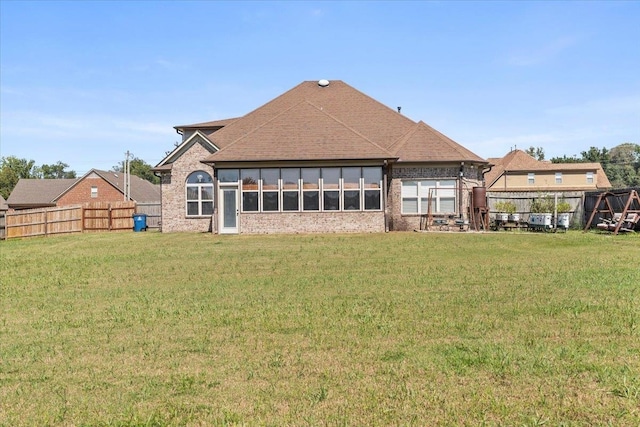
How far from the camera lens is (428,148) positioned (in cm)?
2339

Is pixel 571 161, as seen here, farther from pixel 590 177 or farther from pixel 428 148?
→ pixel 428 148

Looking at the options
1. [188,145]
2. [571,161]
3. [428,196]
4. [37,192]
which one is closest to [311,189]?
[428,196]

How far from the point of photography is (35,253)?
1655cm

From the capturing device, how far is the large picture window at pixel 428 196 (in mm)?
22891

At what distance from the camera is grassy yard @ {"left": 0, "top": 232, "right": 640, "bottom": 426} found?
3.77 metres

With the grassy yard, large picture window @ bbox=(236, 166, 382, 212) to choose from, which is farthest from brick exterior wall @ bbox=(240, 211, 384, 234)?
the grassy yard

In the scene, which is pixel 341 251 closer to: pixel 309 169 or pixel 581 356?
pixel 309 169

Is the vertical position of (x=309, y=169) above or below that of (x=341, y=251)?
above

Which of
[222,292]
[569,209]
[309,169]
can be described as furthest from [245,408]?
[569,209]

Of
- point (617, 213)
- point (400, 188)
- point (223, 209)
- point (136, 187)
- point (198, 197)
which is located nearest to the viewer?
point (617, 213)

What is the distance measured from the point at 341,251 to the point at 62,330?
945cm

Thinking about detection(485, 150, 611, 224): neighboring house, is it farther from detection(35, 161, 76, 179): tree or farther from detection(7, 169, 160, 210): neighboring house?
detection(35, 161, 76, 179): tree

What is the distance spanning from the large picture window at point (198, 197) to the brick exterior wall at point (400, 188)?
30.4 feet

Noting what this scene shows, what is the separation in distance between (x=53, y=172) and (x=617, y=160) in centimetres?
12790
